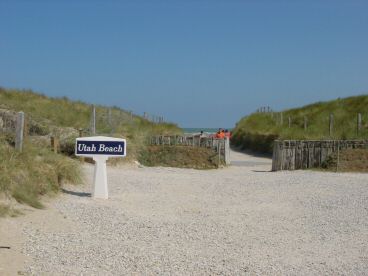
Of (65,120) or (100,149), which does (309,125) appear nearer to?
(65,120)

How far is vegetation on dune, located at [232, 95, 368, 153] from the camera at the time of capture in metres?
28.5

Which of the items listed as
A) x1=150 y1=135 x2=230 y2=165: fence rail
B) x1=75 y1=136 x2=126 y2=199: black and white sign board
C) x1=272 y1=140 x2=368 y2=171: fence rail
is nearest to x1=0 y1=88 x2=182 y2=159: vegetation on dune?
x1=150 y1=135 x2=230 y2=165: fence rail

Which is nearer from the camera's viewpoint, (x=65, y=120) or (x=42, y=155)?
(x=42, y=155)

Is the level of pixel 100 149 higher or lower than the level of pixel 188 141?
lower

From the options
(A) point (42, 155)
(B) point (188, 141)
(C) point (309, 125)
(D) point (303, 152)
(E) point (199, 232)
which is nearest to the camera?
(E) point (199, 232)

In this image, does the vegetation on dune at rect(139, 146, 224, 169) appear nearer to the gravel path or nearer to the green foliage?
the gravel path

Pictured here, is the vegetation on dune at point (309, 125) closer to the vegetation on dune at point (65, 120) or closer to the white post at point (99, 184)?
the vegetation on dune at point (65, 120)

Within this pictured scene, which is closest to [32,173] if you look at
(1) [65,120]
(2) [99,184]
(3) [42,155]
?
(2) [99,184]

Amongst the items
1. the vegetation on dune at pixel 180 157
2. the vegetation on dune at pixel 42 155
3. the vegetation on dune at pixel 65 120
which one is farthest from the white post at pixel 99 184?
the vegetation on dune at pixel 180 157

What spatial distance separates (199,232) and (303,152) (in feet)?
44.6

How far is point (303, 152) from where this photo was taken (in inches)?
871

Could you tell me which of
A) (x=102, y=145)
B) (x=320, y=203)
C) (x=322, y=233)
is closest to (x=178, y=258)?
(x=322, y=233)

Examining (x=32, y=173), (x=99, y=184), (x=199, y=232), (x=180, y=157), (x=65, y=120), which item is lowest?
(x=199, y=232)

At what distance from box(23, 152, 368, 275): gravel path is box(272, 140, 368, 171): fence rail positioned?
273 inches
